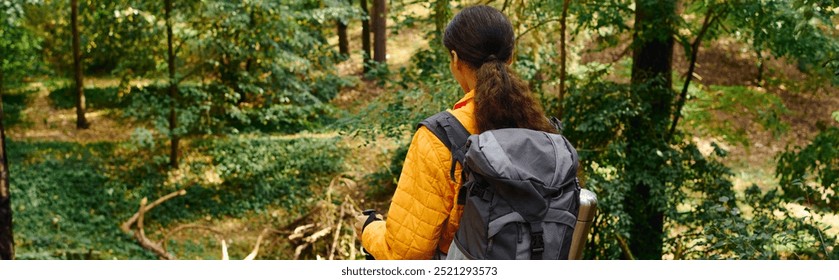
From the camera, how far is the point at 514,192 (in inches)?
74.0

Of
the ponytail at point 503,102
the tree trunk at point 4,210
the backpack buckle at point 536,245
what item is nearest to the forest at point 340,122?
the tree trunk at point 4,210

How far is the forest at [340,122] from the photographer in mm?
6160

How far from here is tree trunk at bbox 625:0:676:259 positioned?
246 inches

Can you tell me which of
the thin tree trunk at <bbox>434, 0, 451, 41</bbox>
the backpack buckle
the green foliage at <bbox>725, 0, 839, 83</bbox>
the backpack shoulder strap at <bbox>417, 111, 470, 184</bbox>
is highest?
the thin tree trunk at <bbox>434, 0, 451, 41</bbox>

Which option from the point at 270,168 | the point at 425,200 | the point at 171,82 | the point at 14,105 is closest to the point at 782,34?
the point at 425,200

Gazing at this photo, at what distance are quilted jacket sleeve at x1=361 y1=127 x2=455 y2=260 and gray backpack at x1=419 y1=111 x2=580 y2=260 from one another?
34 mm

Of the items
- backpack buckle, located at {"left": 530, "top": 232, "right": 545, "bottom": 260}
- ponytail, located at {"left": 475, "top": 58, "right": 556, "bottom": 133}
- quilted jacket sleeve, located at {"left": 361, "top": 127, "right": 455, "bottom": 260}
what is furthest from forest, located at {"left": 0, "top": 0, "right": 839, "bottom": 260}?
quilted jacket sleeve, located at {"left": 361, "top": 127, "right": 455, "bottom": 260}

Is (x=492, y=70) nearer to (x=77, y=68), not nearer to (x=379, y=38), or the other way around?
(x=77, y=68)

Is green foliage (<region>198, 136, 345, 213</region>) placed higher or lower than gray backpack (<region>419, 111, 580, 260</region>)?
lower

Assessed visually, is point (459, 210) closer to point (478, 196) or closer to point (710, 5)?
point (478, 196)

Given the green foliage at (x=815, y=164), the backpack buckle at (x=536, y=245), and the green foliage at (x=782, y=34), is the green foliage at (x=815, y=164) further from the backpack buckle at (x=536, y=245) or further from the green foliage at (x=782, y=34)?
the backpack buckle at (x=536, y=245)

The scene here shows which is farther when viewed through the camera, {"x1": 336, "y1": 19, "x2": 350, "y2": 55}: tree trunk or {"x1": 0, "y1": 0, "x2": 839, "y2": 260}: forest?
{"x1": 336, "y1": 19, "x2": 350, "y2": 55}: tree trunk

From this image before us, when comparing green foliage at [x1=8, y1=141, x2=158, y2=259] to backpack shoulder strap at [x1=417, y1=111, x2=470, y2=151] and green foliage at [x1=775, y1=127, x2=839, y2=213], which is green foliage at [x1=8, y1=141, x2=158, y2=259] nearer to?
backpack shoulder strap at [x1=417, y1=111, x2=470, y2=151]

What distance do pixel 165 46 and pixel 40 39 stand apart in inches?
151
